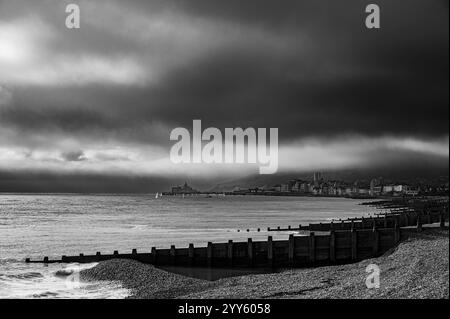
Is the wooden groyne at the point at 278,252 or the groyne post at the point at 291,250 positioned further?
the groyne post at the point at 291,250

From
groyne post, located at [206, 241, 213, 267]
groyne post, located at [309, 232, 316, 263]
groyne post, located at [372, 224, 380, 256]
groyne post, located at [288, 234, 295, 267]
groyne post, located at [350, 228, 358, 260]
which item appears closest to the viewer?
groyne post, located at [206, 241, 213, 267]

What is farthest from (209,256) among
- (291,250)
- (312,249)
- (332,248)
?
(332,248)

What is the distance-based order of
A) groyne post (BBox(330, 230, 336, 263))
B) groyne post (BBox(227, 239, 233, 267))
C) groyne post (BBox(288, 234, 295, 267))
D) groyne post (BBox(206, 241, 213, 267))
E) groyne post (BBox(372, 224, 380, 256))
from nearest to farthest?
1. groyne post (BBox(206, 241, 213, 267))
2. groyne post (BBox(227, 239, 233, 267))
3. groyne post (BBox(288, 234, 295, 267))
4. groyne post (BBox(330, 230, 336, 263))
5. groyne post (BBox(372, 224, 380, 256))

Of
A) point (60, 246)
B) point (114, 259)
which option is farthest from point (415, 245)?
point (60, 246)

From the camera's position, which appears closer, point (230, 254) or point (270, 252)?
point (230, 254)

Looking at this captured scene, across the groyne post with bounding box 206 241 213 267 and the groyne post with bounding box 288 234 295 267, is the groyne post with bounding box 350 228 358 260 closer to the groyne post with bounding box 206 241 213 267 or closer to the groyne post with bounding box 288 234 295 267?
the groyne post with bounding box 288 234 295 267

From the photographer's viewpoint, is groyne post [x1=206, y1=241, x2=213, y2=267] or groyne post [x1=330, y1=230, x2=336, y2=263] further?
groyne post [x1=330, y1=230, x2=336, y2=263]

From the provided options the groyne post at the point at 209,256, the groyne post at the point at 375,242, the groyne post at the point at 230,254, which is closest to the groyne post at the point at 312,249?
the groyne post at the point at 375,242

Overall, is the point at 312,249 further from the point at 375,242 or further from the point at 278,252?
the point at 375,242

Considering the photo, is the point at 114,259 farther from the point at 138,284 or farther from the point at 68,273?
the point at 138,284

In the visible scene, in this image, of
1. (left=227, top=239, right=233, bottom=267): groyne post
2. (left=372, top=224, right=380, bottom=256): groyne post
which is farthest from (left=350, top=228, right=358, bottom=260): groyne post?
(left=227, top=239, right=233, bottom=267): groyne post

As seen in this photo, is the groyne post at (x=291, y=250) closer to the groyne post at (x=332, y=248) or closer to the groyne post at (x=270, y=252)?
the groyne post at (x=270, y=252)

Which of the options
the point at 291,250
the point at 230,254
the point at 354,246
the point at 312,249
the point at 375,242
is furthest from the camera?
the point at 375,242

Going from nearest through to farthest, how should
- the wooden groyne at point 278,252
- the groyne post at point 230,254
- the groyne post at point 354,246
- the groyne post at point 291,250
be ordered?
the wooden groyne at point 278,252 < the groyne post at point 230,254 < the groyne post at point 291,250 < the groyne post at point 354,246
